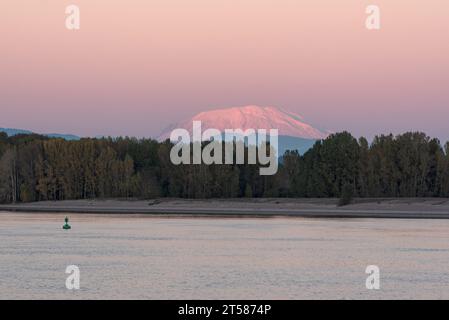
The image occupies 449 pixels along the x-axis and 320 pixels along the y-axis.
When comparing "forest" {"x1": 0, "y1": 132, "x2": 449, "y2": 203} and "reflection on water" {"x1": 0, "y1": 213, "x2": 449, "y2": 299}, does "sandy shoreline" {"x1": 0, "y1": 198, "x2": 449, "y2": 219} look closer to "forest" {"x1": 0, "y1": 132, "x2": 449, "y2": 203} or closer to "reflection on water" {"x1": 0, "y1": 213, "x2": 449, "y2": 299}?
"forest" {"x1": 0, "y1": 132, "x2": 449, "y2": 203}

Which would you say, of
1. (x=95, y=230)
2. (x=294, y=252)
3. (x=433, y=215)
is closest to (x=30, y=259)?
(x=294, y=252)

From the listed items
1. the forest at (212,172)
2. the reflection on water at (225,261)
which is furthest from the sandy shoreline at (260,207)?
the reflection on water at (225,261)

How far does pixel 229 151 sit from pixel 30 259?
373ft

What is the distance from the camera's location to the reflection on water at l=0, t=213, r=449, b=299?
152ft

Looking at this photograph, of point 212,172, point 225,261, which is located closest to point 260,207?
point 212,172

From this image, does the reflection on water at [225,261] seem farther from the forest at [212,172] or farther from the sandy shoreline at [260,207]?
the forest at [212,172]

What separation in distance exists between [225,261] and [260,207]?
298 feet

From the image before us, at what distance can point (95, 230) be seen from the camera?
91.6 metres


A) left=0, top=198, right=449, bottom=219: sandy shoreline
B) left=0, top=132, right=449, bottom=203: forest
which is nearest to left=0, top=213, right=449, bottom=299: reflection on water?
left=0, top=198, right=449, bottom=219: sandy shoreline

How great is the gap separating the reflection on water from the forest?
49411 millimetres

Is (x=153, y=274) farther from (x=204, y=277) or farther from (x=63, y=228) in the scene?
(x=63, y=228)

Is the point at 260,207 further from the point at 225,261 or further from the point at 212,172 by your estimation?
A: the point at 225,261

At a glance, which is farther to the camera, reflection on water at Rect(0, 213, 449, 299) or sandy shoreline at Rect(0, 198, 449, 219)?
sandy shoreline at Rect(0, 198, 449, 219)

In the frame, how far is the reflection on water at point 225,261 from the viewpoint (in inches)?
1822
